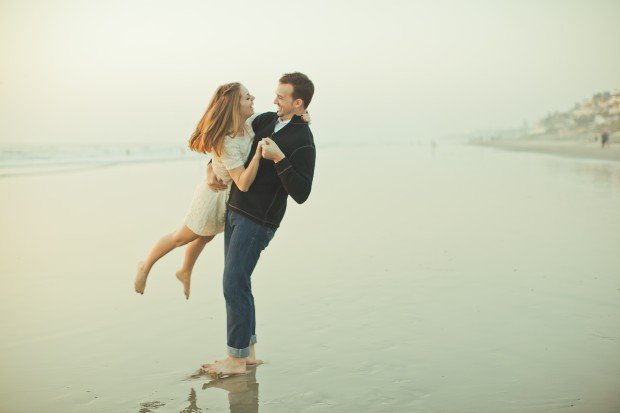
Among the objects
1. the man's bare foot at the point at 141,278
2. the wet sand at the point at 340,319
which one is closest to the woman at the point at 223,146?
the man's bare foot at the point at 141,278

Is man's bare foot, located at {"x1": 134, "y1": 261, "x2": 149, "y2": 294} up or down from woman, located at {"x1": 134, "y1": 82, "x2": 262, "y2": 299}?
down

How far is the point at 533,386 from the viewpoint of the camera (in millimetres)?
3732

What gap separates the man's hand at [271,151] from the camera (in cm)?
372

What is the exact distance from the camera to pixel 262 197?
4.02m

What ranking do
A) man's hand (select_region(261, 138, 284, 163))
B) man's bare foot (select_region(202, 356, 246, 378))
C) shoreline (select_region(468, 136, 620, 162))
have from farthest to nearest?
shoreline (select_region(468, 136, 620, 162)) → man's bare foot (select_region(202, 356, 246, 378)) → man's hand (select_region(261, 138, 284, 163))

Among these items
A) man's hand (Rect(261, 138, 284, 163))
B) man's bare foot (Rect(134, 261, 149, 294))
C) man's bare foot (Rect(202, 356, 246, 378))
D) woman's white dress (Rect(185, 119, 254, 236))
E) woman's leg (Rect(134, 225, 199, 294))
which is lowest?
man's bare foot (Rect(202, 356, 246, 378))

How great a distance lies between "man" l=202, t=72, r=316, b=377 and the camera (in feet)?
12.8

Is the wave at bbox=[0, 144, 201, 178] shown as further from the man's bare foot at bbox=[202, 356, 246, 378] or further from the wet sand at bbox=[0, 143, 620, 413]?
the man's bare foot at bbox=[202, 356, 246, 378]

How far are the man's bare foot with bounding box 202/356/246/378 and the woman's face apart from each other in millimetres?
1488

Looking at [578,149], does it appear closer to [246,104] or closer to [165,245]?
[165,245]

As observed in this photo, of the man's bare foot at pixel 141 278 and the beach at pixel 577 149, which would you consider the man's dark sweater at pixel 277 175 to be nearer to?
the man's bare foot at pixel 141 278

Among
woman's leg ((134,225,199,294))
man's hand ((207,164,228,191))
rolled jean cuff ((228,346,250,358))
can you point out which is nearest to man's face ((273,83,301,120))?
man's hand ((207,164,228,191))

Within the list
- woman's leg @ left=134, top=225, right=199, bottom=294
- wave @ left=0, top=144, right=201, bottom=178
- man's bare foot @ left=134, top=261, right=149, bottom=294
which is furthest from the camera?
wave @ left=0, top=144, right=201, bottom=178

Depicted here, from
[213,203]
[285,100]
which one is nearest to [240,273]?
[213,203]
